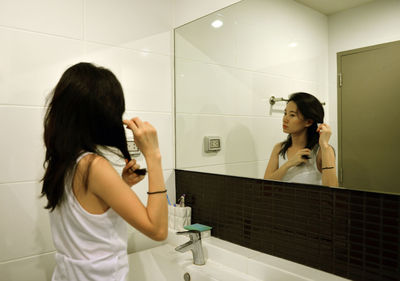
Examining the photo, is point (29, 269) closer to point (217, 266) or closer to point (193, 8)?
point (217, 266)

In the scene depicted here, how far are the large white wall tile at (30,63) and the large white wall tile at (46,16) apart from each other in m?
0.03

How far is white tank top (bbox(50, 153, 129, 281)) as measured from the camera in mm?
751

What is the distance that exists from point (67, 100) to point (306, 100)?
72 cm

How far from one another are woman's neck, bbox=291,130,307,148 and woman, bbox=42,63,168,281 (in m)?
0.52

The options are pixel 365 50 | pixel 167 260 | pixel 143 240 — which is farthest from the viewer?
pixel 143 240

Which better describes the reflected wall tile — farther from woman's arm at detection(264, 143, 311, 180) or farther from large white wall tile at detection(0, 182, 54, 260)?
large white wall tile at detection(0, 182, 54, 260)

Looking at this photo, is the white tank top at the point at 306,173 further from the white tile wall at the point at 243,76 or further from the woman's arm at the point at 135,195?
the woman's arm at the point at 135,195

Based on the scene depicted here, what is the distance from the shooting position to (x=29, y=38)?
117cm

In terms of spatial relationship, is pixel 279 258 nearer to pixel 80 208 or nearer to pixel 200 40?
pixel 80 208

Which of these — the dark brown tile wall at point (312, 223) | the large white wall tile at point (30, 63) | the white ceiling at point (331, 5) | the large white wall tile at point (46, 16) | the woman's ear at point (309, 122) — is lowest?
the dark brown tile wall at point (312, 223)

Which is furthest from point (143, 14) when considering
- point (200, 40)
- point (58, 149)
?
point (58, 149)

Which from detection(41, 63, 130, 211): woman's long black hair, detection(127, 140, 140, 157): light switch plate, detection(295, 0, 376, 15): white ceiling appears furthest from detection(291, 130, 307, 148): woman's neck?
detection(127, 140, 140, 157): light switch plate

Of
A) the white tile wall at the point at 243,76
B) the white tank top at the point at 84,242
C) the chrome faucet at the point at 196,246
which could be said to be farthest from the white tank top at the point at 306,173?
the white tank top at the point at 84,242

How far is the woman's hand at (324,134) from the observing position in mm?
954
